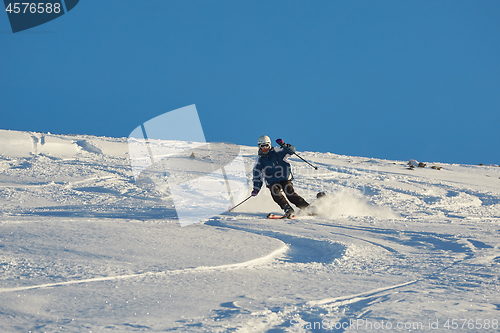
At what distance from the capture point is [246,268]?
481 centimetres

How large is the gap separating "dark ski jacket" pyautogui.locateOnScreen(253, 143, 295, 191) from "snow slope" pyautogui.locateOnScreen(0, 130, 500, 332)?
0.83 m

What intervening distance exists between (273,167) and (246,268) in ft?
15.6

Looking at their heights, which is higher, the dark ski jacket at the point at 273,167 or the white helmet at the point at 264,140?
the white helmet at the point at 264,140

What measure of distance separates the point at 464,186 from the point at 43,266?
13.6 metres

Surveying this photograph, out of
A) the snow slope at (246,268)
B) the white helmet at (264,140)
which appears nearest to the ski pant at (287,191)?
the snow slope at (246,268)

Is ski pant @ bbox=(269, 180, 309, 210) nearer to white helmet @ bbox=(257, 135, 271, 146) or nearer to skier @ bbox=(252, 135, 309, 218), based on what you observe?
skier @ bbox=(252, 135, 309, 218)

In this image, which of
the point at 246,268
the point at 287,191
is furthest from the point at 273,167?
the point at 246,268

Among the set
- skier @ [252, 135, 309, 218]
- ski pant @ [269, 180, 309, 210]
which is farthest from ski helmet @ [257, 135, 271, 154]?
ski pant @ [269, 180, 309, 210]

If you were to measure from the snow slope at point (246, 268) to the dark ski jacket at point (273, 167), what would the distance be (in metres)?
0.83

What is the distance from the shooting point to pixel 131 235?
6.19 meters

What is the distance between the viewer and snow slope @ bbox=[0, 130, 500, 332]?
326 centimetres

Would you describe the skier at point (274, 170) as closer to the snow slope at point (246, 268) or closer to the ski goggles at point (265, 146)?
the ski goggles at point (265, 146)

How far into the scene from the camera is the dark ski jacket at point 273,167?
9.40 m

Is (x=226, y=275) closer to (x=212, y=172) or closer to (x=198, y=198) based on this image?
(x=198, y=198)
